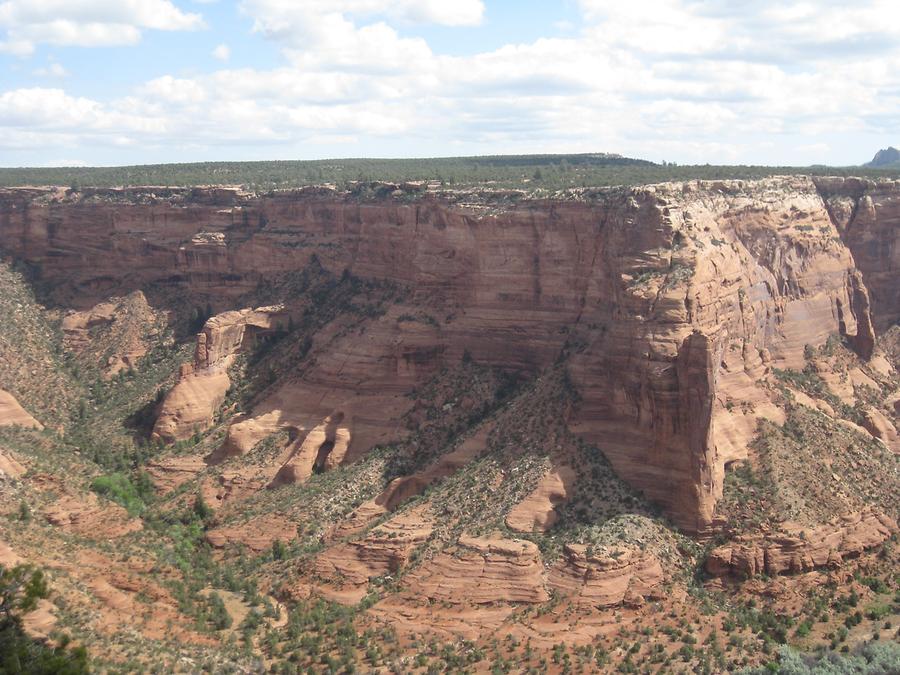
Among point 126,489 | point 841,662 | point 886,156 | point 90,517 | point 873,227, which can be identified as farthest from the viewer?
point 886,156

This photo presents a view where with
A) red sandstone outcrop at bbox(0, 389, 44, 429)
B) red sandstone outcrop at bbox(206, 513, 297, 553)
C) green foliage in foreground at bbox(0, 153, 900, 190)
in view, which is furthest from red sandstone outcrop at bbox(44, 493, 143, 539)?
green foliage in foreground at bbox(0, 153, 900, 190)

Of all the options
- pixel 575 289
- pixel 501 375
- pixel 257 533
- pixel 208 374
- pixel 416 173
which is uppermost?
pixel 416 173

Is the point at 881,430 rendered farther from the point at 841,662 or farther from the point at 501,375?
the point at 841,662

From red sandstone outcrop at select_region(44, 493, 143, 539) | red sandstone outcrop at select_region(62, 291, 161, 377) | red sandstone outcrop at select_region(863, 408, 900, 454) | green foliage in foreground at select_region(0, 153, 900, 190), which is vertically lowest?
red sandstone outcrop at select_region(44, 493, 143, 539)

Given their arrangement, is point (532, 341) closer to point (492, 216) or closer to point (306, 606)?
point (492, 216)

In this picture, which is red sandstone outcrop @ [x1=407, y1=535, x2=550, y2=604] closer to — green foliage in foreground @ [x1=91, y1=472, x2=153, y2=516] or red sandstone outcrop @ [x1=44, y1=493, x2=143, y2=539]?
red sandstone outcrop @ [x1=44, y1=493, x2=143, y2=539]

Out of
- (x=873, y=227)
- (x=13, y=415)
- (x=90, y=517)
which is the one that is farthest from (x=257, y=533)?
(x=873, y=227)

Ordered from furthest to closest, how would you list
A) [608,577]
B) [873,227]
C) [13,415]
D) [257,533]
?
[873,227] < [13,415] < [257,533] < [608,577]

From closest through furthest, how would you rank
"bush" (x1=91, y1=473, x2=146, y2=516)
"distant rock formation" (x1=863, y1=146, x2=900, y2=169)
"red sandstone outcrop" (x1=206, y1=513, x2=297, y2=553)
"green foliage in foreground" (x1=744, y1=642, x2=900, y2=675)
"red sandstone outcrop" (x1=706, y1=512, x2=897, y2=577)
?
"green foliage in foreground" (x1=744, y1=642, x2=900, y2=675) < "red sandstone outcrop" (x1=706, y1=512, x2=897, y2=577) < "red sandstone outcrop" (x1=206, y1=513, x2=297, y2=553) < "bush" (x1=91, y1=473, x2=146, y2=516) < "distant rock formation" (x1=863, y1=146, x2=900, y2=169)
